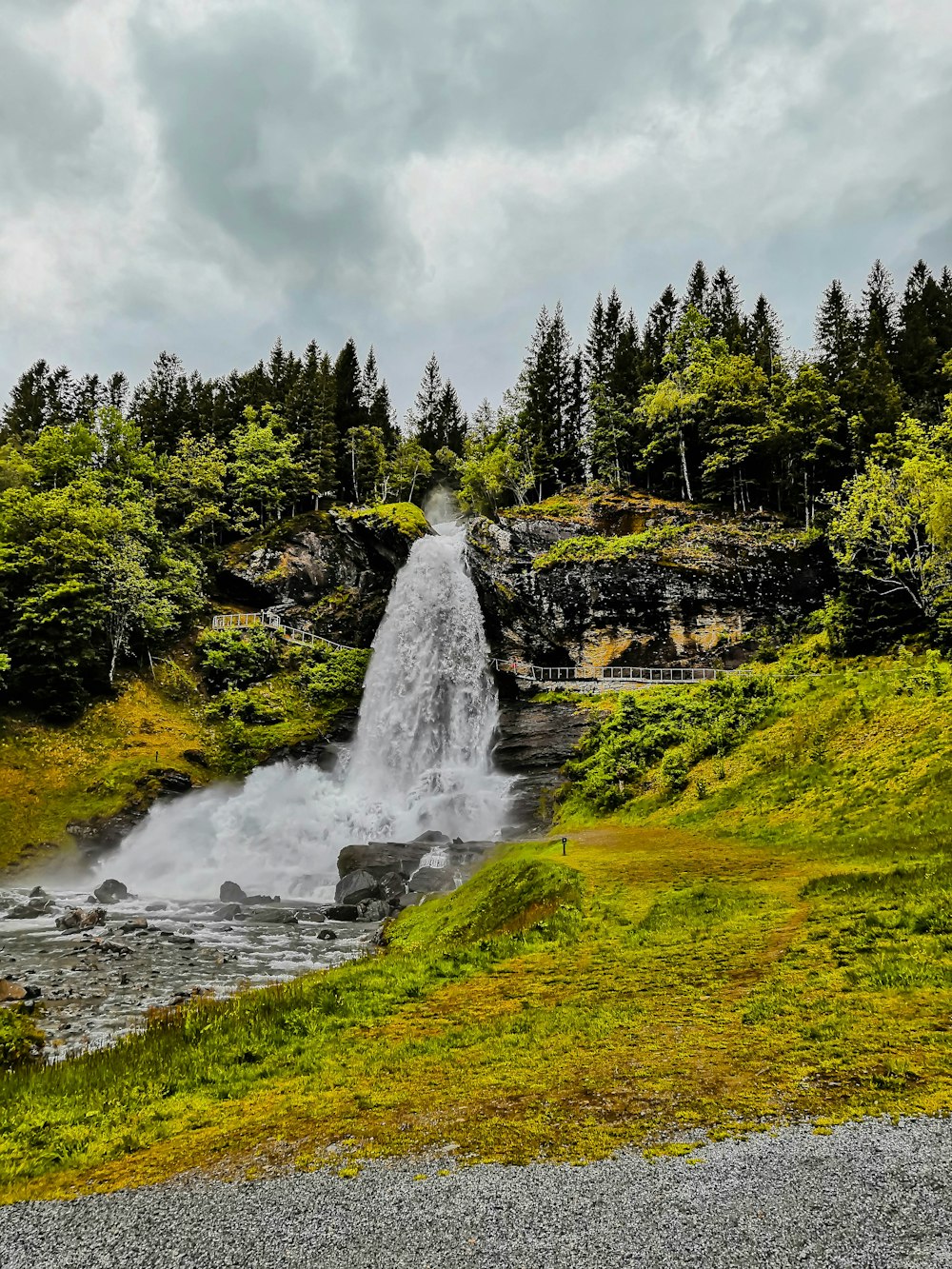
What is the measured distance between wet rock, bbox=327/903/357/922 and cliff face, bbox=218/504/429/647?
89.3 ft

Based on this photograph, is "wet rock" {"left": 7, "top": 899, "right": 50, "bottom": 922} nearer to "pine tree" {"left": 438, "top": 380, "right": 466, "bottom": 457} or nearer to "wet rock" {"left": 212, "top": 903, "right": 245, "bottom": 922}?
"wet rock" {"left": 212, "top": 903, "right": 245, "bottom": 922}

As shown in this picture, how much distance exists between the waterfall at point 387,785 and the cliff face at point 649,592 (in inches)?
119

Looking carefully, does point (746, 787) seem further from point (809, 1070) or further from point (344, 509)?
point (344, 509)

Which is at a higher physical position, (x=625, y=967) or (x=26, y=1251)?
(x=26, y=1251)

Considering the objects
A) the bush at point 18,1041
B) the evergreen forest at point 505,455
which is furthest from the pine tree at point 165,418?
the bush at point 18,1041

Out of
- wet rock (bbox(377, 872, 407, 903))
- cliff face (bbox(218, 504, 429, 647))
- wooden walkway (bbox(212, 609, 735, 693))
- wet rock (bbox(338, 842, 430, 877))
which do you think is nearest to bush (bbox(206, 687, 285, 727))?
wooden walkway (bbox(212, 609, 735, 693))

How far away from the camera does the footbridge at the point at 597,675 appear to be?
39531 mm

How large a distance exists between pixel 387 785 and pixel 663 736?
16.1 metres

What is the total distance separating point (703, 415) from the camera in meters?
54.9

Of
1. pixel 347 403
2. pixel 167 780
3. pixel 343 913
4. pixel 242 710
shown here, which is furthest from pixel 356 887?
pixel 347 403

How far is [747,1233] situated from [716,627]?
42.0m

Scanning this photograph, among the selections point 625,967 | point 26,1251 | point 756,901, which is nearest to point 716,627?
point 756,901

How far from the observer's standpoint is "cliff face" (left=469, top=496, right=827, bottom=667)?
42406mm

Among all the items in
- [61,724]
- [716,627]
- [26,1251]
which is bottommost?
[26,1251]
